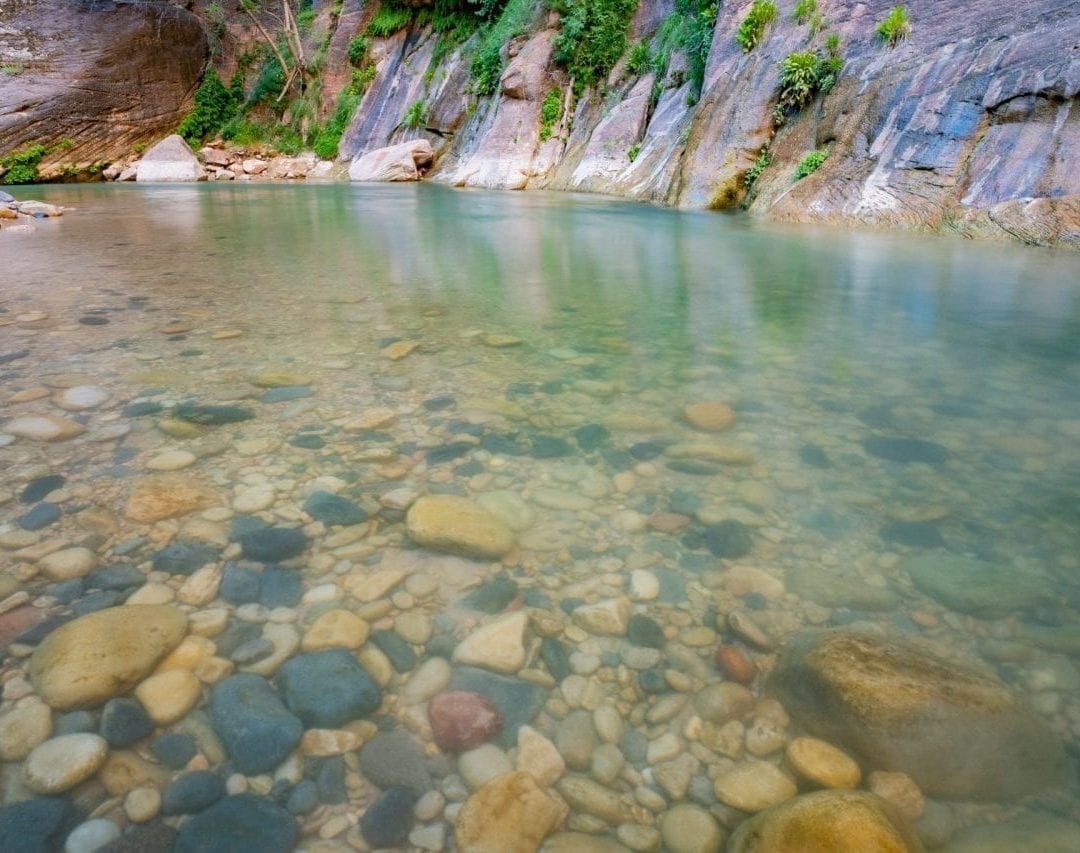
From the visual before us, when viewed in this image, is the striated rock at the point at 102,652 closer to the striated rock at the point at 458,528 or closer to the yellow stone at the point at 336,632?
the yellow stone at the point at 336,632

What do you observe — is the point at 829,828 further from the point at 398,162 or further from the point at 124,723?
the point at 398,162

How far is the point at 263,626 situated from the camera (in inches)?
55.9

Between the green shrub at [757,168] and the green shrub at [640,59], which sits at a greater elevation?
the green shrub at [640,59]

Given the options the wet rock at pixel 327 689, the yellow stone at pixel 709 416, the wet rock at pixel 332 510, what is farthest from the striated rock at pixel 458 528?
the yellow stone at pixel 709 416

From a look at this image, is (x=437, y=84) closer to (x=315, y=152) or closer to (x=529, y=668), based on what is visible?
(x=315, y=152)

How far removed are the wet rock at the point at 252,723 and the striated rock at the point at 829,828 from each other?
0.76 meters

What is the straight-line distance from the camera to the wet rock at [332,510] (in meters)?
1.85

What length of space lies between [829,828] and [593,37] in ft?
69.8

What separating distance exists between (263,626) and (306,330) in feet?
8.73

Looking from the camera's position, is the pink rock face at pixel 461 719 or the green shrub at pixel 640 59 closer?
the pink rock face at pixel 461 719

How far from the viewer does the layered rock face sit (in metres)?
24.5

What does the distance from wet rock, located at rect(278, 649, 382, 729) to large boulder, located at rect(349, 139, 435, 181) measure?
23360 millimetres

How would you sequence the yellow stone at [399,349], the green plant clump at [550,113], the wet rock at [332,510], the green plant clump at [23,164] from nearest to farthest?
the wet rock at [332,510], the yellow stone at [399,349], the green plant clump at [550,113], the green plant clump at [23,164]

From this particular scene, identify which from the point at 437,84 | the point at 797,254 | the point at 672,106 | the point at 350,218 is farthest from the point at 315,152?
the point at 797,254
